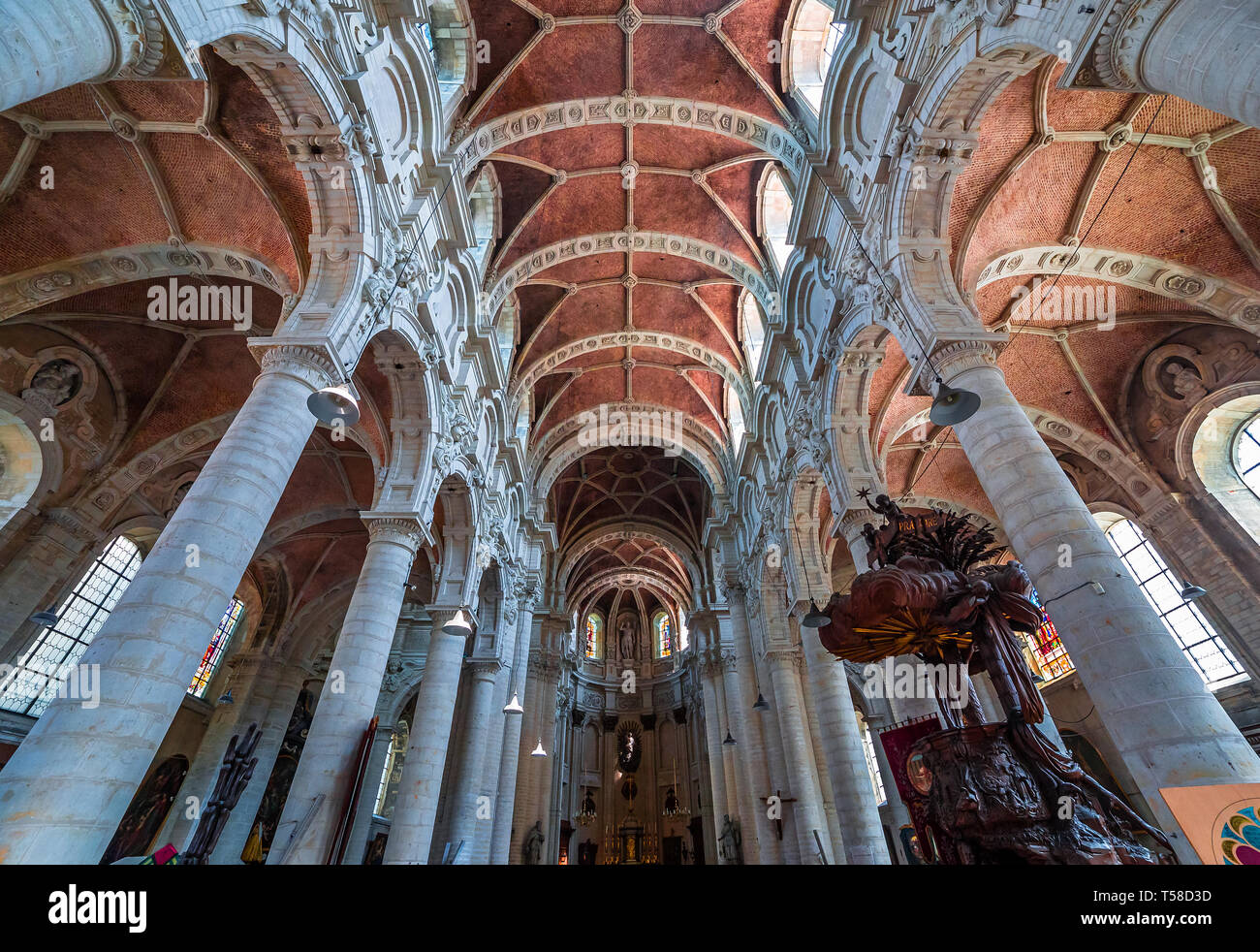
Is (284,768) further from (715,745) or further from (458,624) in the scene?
(458,624)

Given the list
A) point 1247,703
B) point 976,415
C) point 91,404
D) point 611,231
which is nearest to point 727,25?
point 611,231

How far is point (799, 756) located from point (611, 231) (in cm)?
1505

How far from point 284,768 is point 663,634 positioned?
21.9 metres

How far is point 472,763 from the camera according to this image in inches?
528

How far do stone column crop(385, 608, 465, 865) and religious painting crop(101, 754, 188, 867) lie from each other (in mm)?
11994

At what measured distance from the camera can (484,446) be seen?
1466 centimetres

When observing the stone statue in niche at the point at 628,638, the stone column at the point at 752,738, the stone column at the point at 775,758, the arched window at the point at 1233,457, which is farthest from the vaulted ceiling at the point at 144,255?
the stone statue in niche at the point at 628,638

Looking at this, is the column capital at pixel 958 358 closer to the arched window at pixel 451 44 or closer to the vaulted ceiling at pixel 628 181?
the vaulted ceiling at pixel 628 181

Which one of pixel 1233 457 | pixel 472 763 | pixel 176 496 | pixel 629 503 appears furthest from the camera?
pixel 629 503

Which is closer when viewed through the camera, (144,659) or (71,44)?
(71,44)

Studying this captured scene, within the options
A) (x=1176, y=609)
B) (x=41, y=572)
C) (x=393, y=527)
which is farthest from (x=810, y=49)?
(x=41, y=572)

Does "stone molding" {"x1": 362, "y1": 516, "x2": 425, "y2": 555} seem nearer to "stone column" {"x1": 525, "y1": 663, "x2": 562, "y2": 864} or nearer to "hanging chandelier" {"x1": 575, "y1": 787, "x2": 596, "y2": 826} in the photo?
"stone column" {"x1": 525, "y1": 663, "x2": 562, "y2": 864}

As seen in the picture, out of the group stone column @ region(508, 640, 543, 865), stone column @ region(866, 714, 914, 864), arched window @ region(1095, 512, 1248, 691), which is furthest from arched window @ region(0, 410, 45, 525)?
arched window @ region(1095, 512, 1248, 691)
